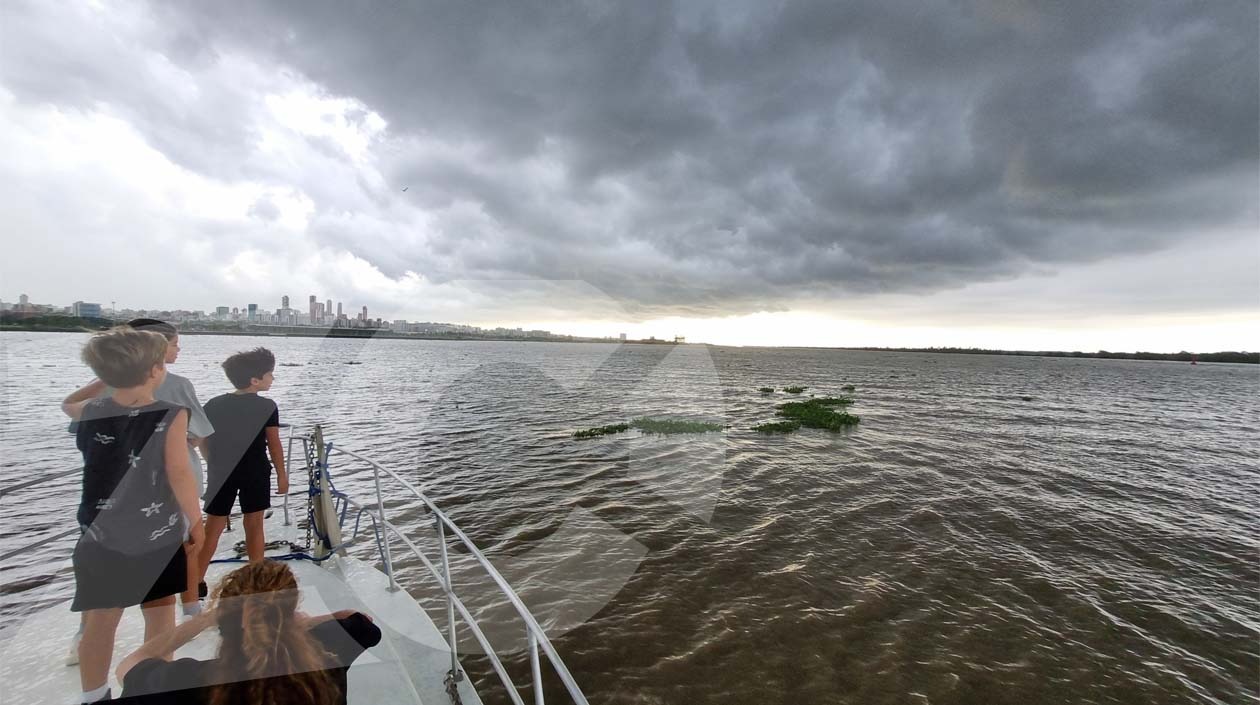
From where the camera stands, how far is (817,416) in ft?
95.0

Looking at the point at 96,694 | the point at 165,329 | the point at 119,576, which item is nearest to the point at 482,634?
the point at 96,694

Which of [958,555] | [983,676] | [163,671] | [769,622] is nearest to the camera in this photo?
[163,671]

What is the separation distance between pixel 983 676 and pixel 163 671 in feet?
31.8

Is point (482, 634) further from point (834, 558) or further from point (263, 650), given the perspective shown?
point (834, 558)

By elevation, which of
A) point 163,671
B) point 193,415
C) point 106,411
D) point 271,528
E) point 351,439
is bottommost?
point 351,439

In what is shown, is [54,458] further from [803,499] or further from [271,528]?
[803,499]

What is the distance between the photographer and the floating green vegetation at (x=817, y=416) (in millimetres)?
27203

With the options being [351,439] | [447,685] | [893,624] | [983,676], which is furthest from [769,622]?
[351,439]

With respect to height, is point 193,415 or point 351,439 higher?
point 193,415

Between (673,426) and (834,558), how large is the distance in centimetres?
1503

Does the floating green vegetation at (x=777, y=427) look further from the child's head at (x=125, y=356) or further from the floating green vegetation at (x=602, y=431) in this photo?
the child's head at (x=125, y=356)

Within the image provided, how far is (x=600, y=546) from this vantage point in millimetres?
10969

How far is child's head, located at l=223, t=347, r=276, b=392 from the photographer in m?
5.44

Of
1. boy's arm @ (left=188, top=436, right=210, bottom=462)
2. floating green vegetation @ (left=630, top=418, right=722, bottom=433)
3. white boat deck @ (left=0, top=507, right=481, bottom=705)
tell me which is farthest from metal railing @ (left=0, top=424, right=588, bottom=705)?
floating green vegetation @ (left=630, top=418, right=722, bottom=433)
